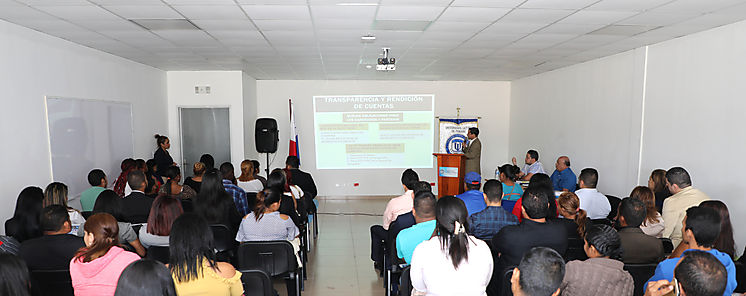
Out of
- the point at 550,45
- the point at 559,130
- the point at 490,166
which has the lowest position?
the point at 490,166

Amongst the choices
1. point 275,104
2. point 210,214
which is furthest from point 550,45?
point 275,104

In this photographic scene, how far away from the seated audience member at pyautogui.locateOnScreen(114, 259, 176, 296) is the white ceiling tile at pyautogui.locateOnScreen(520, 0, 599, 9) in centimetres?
324

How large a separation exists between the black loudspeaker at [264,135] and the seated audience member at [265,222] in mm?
5066

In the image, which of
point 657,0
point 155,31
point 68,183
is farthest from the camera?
point 68,183

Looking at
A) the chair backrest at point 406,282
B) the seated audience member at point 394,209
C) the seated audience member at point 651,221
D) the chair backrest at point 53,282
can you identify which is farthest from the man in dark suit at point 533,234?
the chair backrest at point 53,282

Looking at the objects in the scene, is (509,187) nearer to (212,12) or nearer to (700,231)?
(700,231)

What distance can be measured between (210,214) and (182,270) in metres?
2.03

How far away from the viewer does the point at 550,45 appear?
5.44 meters

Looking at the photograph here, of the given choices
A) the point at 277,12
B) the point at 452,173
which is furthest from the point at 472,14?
the point at 452,173

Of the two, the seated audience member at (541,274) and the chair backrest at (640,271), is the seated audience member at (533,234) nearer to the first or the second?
the chair backrest at (640,271)

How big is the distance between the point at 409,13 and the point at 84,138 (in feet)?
14.7

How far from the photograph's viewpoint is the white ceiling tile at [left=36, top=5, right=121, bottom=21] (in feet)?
11.8

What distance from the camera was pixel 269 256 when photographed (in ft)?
11.3

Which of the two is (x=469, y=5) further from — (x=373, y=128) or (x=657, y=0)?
(x=373, y=128)
